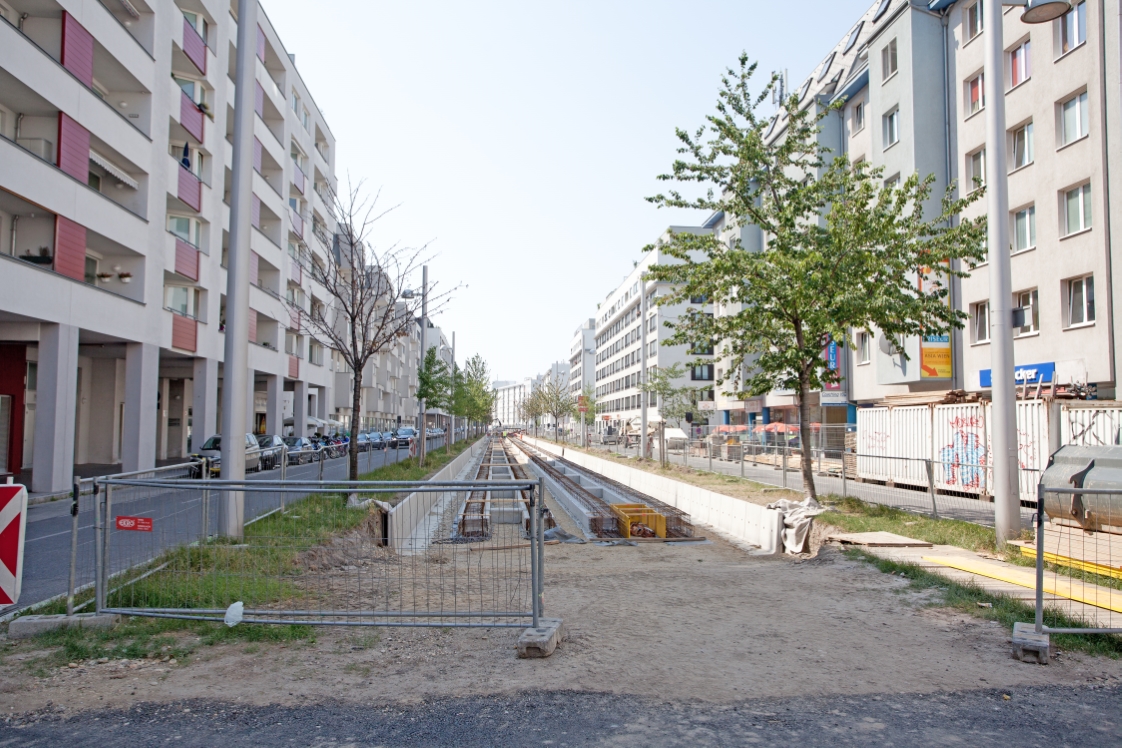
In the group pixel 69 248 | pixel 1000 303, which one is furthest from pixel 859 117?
pixel 69 248

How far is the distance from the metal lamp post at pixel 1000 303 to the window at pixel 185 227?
26757mm

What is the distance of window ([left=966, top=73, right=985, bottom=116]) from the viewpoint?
89.0ft

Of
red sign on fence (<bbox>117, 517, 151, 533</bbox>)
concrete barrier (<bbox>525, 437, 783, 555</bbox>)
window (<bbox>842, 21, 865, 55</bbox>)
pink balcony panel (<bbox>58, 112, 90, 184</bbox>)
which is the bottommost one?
concrete barrier (<bbox>525, 437, 783, 555</bbox>)

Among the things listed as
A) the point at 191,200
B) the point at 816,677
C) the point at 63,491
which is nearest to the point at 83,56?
the point at 191,200

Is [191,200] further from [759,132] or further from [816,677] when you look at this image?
[816,677]

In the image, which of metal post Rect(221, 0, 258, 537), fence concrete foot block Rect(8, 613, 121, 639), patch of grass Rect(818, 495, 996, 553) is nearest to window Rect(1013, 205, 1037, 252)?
patch of grass Rect(818, 495, 996, 553)

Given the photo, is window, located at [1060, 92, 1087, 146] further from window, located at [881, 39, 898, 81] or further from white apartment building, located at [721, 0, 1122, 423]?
window, located at [881, 39, 898, 81]

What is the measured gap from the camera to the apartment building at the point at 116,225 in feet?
60.5

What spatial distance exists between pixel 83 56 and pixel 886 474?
23.5 meters

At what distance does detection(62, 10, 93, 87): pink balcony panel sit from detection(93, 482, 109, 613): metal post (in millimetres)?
17692

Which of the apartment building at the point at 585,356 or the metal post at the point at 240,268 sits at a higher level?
the apartment building at the point at 585,356

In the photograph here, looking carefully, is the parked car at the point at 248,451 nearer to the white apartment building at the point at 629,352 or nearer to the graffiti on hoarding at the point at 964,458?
the graffiti on hoarding at the point at 964,458

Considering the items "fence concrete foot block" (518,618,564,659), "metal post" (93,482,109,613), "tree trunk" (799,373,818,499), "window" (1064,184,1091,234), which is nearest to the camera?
"fence concrete foot block" (518,618,564,659)

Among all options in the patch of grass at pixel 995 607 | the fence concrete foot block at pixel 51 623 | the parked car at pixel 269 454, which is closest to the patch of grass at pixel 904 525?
the patch of grass at pixel 995 607
